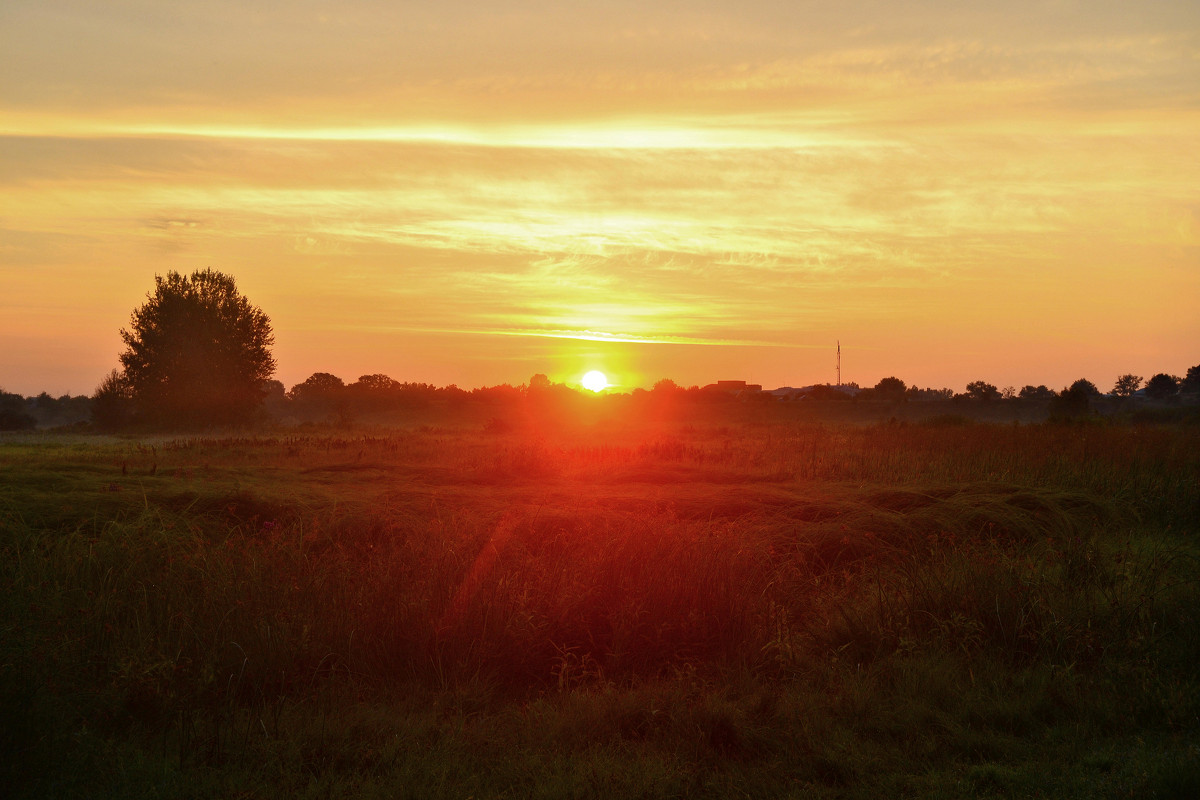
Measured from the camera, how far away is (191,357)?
3931 centimetres

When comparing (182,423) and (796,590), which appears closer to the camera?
(796,590)

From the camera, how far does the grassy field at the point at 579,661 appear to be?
13.0 ft

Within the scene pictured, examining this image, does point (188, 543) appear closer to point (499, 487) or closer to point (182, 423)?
point (499, 487)

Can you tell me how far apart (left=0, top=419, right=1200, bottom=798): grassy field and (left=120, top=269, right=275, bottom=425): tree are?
32104 mm

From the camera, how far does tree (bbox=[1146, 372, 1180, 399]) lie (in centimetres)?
6222

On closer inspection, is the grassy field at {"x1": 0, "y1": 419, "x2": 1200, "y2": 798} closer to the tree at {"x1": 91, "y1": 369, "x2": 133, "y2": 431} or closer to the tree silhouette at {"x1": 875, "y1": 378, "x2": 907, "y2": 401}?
the tree at {"x1": 91, "y1": 369, "x2": 133, "y2": 431}

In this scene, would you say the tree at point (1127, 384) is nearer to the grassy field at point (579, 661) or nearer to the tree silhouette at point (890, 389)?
the tree silhouette at point (890, 389)

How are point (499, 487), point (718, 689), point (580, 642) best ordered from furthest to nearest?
point (499, 487)
point (580, 642)
point (718, 689)

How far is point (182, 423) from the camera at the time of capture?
127 ft

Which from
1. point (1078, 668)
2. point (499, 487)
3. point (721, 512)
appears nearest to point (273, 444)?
point (499, 487)

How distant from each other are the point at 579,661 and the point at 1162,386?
73097mm

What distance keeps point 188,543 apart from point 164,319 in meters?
37.0

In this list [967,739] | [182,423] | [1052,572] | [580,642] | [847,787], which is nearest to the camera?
[847,787]

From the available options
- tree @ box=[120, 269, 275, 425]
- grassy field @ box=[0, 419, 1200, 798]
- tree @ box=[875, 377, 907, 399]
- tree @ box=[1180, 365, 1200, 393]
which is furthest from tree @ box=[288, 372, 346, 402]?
tree @ box=[1180, 365, 1200, 393]
